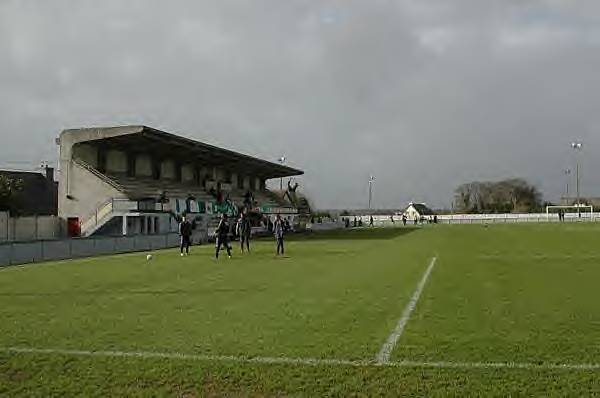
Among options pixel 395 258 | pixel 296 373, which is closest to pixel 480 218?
pixel 395 258

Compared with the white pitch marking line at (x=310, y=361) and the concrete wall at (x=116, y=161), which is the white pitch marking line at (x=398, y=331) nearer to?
the white pitch marking line at (x=310, y=361)

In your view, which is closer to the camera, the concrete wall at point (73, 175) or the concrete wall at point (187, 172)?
the concrete wall at point (73, 175)

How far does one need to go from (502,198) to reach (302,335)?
125585 millimetres

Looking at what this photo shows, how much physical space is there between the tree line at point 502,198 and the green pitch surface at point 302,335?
113989 mm

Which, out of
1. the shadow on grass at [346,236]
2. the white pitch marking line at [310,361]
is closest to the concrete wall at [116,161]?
the shadow on grass at [346,236]

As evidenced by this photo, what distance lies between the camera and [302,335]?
925cm

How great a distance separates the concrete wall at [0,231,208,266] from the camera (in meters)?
26.9

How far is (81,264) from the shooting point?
82.1 ft

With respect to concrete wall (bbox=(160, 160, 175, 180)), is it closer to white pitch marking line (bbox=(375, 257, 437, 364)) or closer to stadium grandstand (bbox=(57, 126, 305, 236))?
stadium grandstand (bbox=(57, 126, 305, 236))

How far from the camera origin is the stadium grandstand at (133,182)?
44781 millimetres

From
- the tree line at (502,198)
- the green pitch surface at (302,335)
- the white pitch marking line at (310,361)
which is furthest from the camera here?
the tree line at (502,198)

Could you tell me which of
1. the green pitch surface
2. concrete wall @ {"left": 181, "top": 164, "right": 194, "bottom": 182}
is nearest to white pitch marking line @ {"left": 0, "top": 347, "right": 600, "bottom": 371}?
the green pitch surface

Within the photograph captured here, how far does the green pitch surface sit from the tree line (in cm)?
11399

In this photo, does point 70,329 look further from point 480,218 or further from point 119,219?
point 480,218
